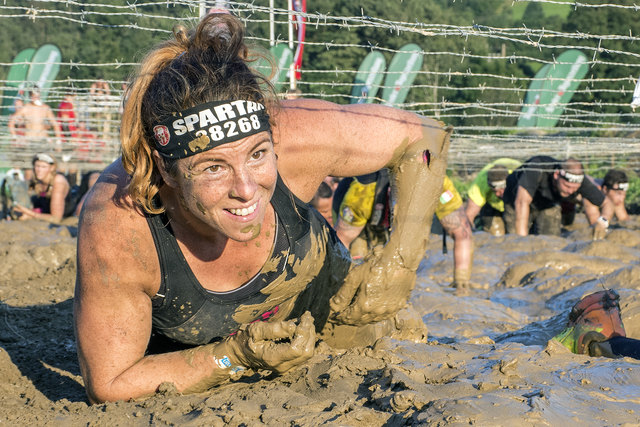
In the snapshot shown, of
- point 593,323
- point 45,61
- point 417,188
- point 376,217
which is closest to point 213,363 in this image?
point 417,188

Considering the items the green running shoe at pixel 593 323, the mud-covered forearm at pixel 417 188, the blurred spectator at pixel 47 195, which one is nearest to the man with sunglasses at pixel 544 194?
the green running shoe at pixel 593 323

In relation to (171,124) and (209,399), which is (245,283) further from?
(171,124)

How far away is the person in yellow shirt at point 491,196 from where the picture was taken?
30.0ft

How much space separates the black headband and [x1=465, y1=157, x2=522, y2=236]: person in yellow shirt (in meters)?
7.36

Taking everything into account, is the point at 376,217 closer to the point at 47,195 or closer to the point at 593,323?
the point at 593,323

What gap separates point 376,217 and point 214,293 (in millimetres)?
3439

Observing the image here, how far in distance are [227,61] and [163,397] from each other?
1.14 metres

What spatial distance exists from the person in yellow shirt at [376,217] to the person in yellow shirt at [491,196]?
3414mm

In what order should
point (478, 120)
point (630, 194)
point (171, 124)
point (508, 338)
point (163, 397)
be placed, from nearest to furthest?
point (171, 124) < point (163, 397) < point (508, 338) < point (630, 194) < point (478, 120)

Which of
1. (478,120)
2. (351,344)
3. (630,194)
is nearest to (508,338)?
(351,344)

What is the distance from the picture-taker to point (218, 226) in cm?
218

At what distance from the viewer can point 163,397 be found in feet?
7.56

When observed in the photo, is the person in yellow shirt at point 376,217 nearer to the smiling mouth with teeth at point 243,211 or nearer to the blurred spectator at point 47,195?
the smiling mouth with teeth at point 243,211

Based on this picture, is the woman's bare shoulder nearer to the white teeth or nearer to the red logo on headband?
the red logo on headband
